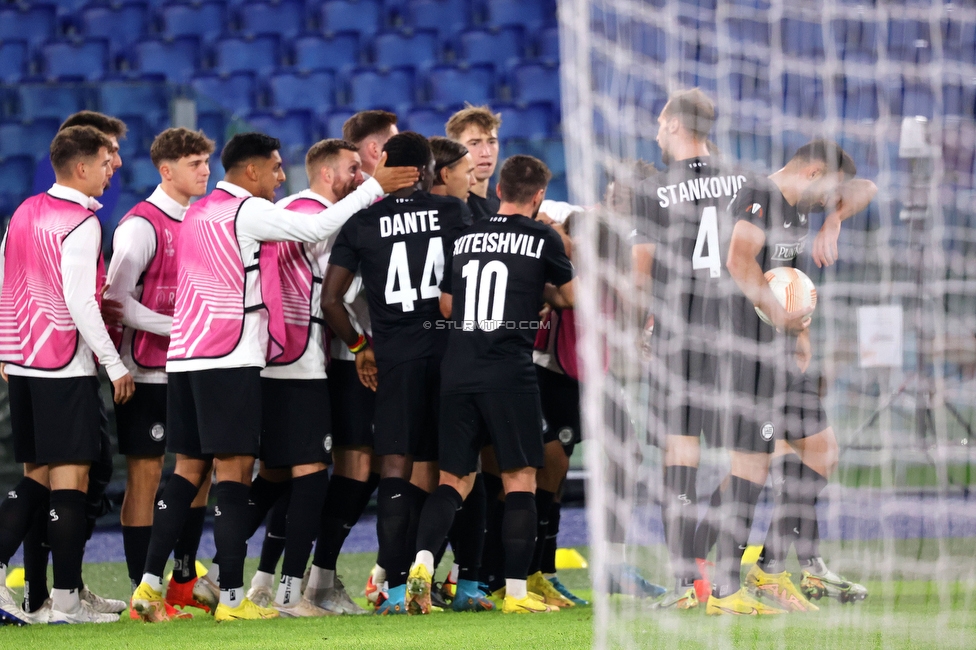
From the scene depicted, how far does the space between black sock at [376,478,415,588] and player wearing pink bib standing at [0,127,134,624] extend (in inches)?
46.0

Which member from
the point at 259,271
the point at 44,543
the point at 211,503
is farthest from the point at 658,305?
the point at 211,503

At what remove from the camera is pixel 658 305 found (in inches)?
186

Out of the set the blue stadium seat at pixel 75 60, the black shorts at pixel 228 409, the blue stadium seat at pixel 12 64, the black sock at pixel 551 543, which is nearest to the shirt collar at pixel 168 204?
the black shorts at pixel 228 409

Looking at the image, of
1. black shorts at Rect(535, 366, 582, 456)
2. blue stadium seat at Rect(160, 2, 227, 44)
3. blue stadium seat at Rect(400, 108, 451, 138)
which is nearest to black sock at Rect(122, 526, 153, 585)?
black shorts at Rect(535, 366, 582, 456)

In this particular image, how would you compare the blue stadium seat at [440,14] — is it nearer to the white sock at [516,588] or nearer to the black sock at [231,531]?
the black sock at [231,531]

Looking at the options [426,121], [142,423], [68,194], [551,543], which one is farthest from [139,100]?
[551,543]

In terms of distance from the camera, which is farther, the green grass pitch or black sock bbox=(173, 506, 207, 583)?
black sock bbox=(173, 506, 207, 583)

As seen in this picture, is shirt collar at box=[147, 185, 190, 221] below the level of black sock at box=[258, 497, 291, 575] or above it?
above

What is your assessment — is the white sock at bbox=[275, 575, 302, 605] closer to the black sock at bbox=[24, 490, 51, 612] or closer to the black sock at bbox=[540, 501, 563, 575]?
the black sock at bbox=[24, 490, 51, 612]

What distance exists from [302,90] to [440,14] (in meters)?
1.82

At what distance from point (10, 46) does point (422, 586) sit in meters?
9.63

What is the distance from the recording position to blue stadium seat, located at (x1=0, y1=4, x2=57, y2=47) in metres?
12.3

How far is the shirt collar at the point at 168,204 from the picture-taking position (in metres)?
5.29

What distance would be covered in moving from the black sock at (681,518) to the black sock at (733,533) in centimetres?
14
